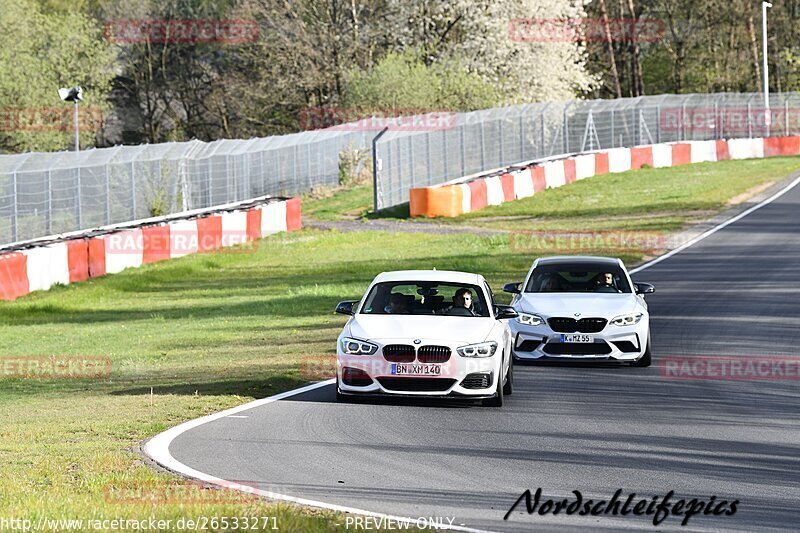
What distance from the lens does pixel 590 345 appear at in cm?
1681

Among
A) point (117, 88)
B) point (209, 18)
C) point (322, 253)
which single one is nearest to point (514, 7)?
point (209, 18)

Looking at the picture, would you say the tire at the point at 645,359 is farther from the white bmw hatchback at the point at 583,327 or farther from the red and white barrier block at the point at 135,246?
the red and white barrier block at the point at 135,246

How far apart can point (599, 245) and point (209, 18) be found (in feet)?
166

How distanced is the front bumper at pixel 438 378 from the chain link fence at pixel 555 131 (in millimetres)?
33008

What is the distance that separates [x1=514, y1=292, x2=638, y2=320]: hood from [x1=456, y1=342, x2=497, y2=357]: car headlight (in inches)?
138

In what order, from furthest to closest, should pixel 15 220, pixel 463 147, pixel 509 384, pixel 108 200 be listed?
pixel 463 147
pixel 108 200
pixel 15 220
pixel 509 384

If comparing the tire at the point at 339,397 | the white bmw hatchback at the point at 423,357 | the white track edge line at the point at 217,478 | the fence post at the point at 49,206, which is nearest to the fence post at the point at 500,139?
the fence post at the point at 49,206

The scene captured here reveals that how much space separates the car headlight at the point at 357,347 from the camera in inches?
532

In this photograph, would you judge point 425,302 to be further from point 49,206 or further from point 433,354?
point 49,206

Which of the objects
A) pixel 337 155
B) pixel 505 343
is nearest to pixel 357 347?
pixel 505 343

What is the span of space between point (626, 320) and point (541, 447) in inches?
230

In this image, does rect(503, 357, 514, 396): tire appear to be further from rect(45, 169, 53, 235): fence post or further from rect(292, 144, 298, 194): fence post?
rect(292, 144, 298, 194): fence post

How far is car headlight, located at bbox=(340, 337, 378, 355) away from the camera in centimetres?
1351

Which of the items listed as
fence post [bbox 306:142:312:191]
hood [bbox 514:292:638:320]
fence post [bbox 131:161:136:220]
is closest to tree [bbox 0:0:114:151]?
fence post [bbox 306:142:312:191]
